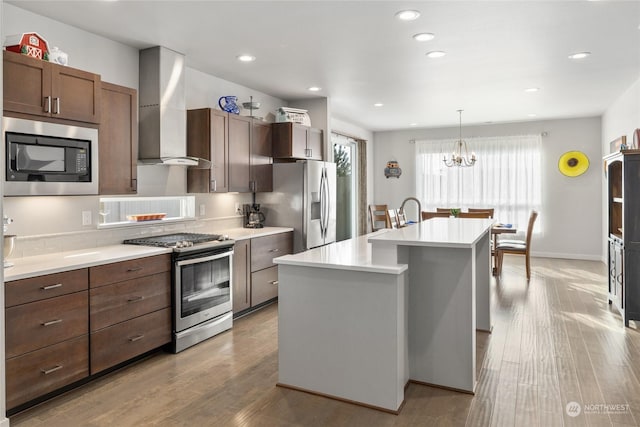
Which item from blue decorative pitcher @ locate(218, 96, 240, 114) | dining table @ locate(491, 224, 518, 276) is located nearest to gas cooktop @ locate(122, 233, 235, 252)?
blue decorative pitcher @ locate(218, 96, 240, 114)

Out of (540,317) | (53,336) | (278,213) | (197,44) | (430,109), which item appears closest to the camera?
(53,336)

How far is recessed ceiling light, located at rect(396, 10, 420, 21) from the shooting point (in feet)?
10.3

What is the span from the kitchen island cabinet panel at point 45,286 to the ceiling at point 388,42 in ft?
6.03

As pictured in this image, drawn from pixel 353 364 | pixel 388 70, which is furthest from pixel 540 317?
pixel 388 70

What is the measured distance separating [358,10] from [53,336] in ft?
9.52

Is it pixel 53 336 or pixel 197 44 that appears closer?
pixel 53 336

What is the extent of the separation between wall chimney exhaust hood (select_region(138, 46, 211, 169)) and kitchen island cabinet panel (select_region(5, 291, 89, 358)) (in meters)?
1.55

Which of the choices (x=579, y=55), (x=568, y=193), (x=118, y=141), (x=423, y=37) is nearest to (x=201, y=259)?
(x=118, y=141)

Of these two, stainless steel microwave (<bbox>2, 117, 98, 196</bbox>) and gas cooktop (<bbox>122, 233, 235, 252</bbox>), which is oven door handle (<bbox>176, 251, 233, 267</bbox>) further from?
stainless steel microwave (<bbox>2, 117, 98, 196</bbox>)

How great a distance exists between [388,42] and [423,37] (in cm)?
30

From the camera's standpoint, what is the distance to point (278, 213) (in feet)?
17.5

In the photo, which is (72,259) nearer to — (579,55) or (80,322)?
Answer: (80,322)

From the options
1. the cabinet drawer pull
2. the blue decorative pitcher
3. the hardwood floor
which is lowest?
the hardwood floor

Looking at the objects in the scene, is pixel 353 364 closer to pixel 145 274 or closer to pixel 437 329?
pixel 437 329
